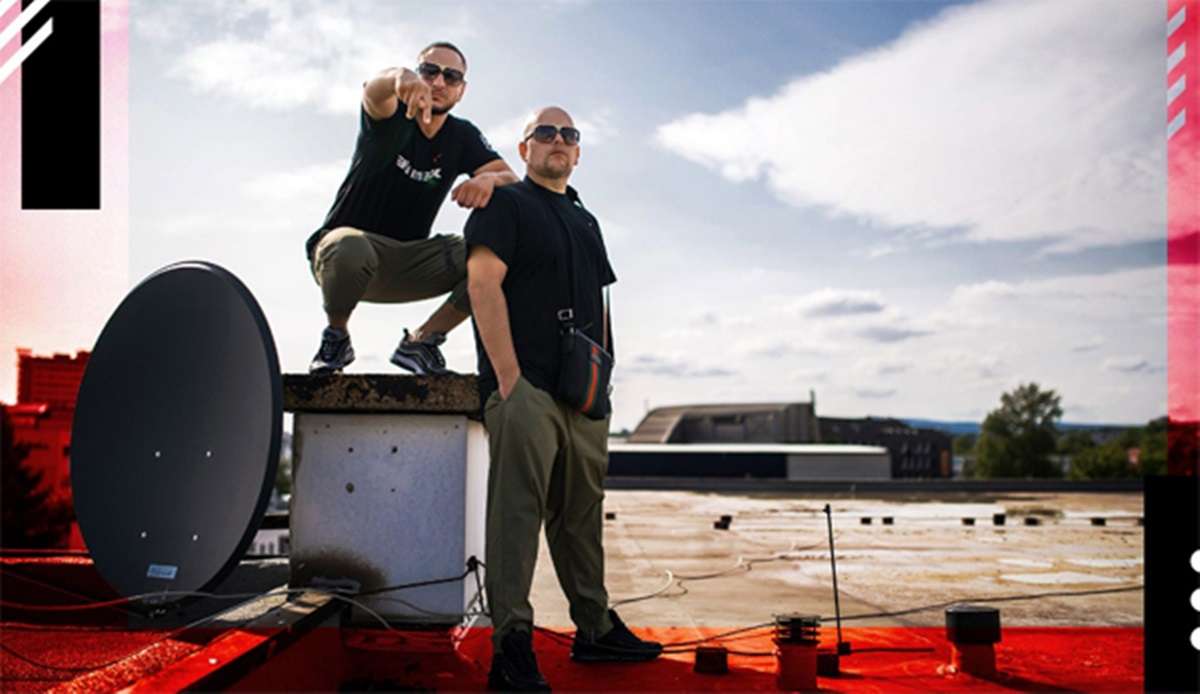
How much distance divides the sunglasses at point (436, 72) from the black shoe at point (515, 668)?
212 cm

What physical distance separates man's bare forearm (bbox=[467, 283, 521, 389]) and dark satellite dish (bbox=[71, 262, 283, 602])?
0.77 m

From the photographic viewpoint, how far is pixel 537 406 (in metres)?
3.10

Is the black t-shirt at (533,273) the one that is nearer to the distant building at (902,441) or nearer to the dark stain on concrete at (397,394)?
the dark stain on concrete at (397,394)

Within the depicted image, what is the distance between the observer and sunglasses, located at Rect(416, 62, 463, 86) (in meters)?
3.79

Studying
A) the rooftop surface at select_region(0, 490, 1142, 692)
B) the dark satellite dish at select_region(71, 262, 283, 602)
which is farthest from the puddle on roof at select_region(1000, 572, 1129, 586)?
the dark satellite dish at select_region(71, 262, 283, 602)

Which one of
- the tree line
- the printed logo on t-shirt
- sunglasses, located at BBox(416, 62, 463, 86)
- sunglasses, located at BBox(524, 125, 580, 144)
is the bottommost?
the tree line

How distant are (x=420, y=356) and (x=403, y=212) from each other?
1.87ft

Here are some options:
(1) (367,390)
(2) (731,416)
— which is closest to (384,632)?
(1) (367,390)

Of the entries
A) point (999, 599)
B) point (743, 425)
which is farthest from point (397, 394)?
point (743, 425)

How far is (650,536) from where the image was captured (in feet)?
34.3

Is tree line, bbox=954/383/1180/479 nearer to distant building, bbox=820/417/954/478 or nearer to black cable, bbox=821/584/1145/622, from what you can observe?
distant building, bbox=820/417/954/478

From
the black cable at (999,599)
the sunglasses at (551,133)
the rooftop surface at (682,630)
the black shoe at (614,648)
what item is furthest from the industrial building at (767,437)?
the sunglasses at (551,133)

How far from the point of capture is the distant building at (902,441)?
62.9 metres

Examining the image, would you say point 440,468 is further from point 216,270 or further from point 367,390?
point 216,270
